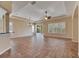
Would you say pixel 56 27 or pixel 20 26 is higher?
pixel 20 26

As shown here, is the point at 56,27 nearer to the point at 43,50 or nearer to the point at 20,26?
the point at 20,26

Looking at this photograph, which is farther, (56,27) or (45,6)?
(56,27)

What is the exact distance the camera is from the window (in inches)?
518

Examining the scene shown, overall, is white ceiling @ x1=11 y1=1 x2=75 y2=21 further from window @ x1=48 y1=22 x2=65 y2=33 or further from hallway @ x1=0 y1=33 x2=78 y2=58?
window @ x1=48 y1=22 x2=65 y2=33

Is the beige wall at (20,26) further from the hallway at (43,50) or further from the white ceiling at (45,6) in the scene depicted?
Answer: the hallway at (43,50)

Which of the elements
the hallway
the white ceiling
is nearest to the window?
the white ceiling

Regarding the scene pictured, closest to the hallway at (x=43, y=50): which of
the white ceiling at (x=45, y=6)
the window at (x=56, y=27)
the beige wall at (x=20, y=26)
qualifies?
the white ceiling at (x=45, y=6)

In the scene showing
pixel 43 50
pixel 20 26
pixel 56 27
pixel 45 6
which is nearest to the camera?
pixel 43 50

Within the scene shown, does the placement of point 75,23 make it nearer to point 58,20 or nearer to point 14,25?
point 58,20

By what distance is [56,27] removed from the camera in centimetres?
1437

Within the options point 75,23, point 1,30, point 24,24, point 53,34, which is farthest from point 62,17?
point 1,30

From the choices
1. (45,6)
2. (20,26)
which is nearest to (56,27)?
(20,26)

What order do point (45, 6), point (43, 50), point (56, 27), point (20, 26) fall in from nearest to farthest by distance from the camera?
point (43, 50), point (45, 6), point (56, 27), point (20, 26)

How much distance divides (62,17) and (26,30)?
232 inches
